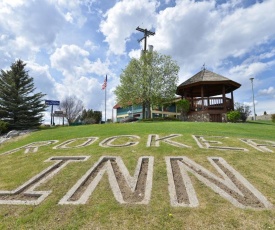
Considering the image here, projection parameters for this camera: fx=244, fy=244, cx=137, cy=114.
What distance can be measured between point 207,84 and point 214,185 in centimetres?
2222

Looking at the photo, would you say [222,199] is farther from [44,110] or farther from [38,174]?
[44,110]

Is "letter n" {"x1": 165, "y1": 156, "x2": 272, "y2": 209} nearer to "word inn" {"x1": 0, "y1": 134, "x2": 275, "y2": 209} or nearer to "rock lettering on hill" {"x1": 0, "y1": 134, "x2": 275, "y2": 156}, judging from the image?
"word inn" {"x1": 0, "y1": 134, "x2": 275, "y2": 209}

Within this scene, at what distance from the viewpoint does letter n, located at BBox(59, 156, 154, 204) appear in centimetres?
554

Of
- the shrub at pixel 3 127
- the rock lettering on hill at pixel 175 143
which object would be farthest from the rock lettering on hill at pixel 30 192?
the shrub at pixel 3 127

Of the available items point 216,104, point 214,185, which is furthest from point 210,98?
point 214,185

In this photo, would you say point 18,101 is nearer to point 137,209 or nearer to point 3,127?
point 3,127

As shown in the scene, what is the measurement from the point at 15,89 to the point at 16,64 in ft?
11.8

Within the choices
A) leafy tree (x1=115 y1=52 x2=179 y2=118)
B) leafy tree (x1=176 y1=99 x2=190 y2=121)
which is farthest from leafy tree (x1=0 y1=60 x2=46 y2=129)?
leafy tree (x1=176 y1=99 x2=190 y2=121)

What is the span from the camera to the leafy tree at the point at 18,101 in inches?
1103

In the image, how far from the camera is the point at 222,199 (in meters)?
5.37

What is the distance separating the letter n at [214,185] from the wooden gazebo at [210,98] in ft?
61.9

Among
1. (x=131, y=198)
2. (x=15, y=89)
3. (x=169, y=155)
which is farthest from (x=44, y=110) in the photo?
(x=131, y=198)

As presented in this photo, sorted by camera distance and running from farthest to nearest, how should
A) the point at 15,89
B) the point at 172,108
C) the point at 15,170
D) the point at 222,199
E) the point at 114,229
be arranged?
the point at 172,108 → the point at 15,89 → the point at 15,170 → the point at 222,199 → the point at 114,229

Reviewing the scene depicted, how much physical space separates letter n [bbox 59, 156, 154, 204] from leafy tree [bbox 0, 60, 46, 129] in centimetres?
2345
